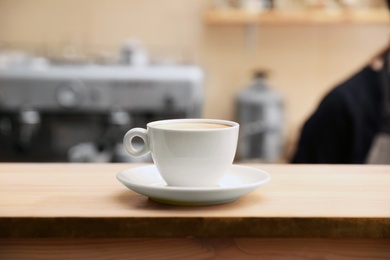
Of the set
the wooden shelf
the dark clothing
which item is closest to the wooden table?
the dark clothing

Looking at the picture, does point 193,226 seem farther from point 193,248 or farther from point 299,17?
point 299,17

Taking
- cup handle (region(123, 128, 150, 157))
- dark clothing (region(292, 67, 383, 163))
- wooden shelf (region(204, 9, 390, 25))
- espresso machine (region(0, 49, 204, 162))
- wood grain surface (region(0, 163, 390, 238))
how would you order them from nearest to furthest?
1. wood grain surface (region(0, 163, 390, 238))
2. cup handle (region(123, 128, 150, 157))
3. dark clothing (region(292, 67, 383, 163))
4. espresso machine (region(0, 49, 204, 162))
5. wooden shelf (region(204, 9, 390, 25))

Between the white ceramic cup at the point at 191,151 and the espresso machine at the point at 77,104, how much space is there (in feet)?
5.29

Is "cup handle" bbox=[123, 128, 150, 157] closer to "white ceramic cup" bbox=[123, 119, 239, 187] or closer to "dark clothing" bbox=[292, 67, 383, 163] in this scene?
"white ceramic cup" bbox=[123, 119, 239, 187]

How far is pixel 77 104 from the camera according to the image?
7.89 feet

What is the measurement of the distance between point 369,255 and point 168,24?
9.00 ft

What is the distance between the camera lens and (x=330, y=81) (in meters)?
3.40

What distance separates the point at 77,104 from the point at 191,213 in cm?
179

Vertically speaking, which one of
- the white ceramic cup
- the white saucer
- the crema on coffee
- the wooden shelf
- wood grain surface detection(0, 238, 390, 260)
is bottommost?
wood grain surface detection(0, 238, 390, 260)

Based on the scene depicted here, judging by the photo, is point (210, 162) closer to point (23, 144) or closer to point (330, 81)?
point (23, 144)

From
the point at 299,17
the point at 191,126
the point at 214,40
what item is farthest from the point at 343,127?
the point at 214,40

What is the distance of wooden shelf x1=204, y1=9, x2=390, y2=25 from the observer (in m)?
3.07

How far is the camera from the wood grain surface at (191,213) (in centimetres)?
66

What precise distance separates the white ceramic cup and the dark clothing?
3.29ft
